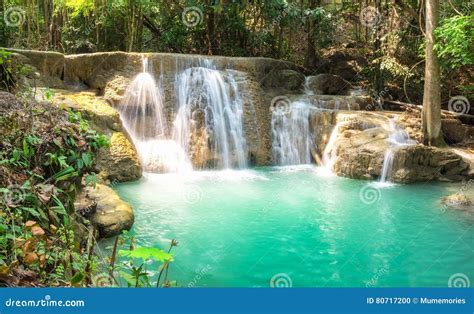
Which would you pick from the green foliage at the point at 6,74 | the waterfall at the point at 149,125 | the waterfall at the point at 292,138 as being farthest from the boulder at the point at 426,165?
the green foliage at the point at 6,74

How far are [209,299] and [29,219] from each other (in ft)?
5.26

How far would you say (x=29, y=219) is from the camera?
10.8 feet

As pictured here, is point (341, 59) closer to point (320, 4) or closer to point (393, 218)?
point (320, 4)

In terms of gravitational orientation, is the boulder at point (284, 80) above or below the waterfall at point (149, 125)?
above

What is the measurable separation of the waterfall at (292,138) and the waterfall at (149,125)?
2.49 m

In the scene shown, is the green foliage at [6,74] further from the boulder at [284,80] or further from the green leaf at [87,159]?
the boulder at [284,80]

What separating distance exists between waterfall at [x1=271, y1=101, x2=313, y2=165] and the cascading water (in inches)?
79.7

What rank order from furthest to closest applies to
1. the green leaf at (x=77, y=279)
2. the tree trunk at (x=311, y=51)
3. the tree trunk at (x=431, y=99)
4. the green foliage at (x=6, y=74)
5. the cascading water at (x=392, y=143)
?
the tree trunk at (x=311, y=51) → the tree trunk at (x=431, y=99) → the cascading water at (x=392, y=143) → the green foliage at (x=6, y=74) → the green leaf at (x=77, y=279)

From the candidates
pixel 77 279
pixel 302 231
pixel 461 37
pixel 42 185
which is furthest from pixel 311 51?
pixel 77 279

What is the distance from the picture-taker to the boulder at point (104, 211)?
5219 millimetres

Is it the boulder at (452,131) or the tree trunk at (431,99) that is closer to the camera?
the tree trunk at (431,99)

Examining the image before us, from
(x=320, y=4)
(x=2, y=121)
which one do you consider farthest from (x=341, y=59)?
(x=2, y=121)

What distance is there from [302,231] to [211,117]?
5.41 metres

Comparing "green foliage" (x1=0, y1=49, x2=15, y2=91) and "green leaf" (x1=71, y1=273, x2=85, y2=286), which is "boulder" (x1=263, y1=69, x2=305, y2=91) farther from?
"green leaf" (x1=71, y1=273, x2=85, y2=286)
